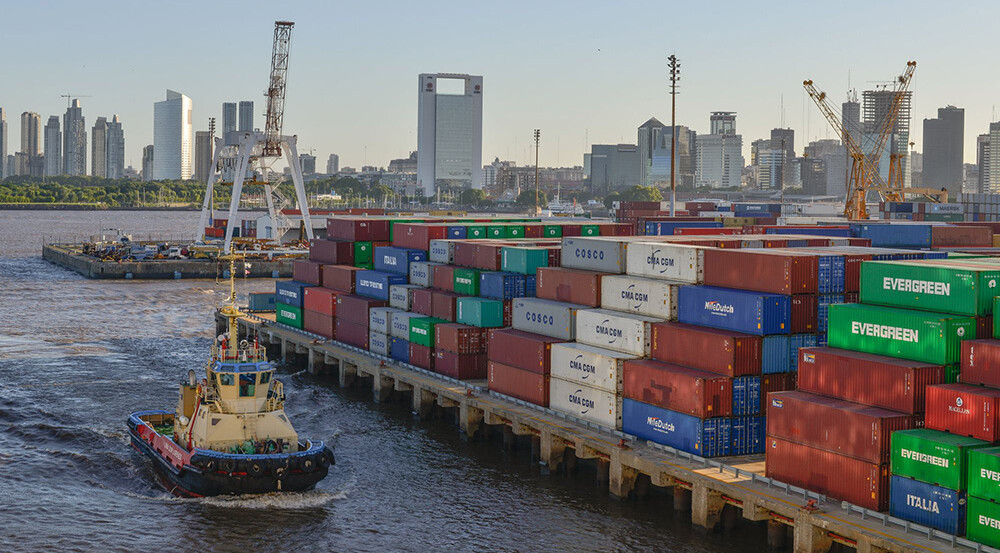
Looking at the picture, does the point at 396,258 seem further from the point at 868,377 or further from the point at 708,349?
the point at 868,377

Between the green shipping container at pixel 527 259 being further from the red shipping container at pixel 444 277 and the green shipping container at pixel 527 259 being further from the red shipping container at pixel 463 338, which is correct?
the red shipping container at pixel 444 277

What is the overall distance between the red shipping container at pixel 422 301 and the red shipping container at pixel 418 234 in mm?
5174

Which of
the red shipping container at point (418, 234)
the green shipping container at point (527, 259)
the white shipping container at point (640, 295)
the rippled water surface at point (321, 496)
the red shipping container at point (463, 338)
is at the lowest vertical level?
the rippled water surface at point (321, 496)

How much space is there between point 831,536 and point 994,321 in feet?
24.0

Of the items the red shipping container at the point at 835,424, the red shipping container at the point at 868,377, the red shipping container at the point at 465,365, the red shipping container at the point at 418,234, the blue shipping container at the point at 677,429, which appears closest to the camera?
the red shipping container at the point at 835,424

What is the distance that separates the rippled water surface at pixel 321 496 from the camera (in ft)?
128

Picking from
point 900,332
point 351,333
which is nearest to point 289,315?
point 351,333

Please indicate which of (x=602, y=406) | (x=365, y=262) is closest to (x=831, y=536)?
(x=602, y=406)

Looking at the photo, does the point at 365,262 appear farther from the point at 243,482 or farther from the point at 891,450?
the point at 891,450

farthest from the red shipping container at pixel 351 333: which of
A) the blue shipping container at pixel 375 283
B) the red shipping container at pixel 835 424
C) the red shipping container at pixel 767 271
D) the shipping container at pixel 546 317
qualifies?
the red shipping container at pixel 835 424

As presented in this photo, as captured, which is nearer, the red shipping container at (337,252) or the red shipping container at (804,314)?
the red shipping container at (804,314)

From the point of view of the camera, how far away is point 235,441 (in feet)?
142

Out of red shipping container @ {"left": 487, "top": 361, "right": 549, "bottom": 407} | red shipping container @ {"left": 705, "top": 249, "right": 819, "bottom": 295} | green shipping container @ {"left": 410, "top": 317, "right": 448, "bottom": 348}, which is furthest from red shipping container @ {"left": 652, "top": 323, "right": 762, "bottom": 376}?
green shipping container @ {"left": 410, "top": 317, "right": 448, "bottom": 348}

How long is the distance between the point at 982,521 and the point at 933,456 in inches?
76.8
